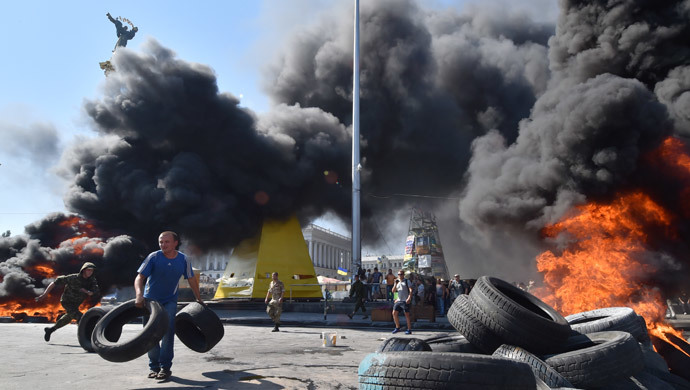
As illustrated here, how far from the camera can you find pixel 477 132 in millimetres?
27016

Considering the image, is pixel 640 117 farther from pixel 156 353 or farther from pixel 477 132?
pixel 156 353

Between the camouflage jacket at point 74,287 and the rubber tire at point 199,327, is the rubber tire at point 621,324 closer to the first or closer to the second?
the rubber tire at point 199,327

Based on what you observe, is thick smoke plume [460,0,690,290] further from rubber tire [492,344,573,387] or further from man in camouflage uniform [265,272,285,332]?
rubber tire [492,344,573,387]

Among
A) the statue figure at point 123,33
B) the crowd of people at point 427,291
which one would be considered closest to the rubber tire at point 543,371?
the crowd of people at point 427,291

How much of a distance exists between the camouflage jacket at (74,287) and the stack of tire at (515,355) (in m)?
6.91

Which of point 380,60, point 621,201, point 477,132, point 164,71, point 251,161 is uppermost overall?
point 380,60

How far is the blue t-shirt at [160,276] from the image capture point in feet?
16.2

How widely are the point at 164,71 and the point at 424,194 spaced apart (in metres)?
18.5

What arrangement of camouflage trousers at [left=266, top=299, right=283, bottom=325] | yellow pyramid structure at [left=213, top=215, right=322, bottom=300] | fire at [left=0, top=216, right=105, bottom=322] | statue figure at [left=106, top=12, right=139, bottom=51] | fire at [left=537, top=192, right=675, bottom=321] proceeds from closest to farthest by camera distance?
camouflage trousers at [left=266, top=299, right=283, bottom=325]
fire at [left=537, top=192, right=675, bottom=321]
fire at [left=0, top=216, right=105, bottom=322]
yellow pyramid structure at [left=213, top=215, right=322, bottom=300]
statue figure at [left=106, top=12, right=139, bottom=51]

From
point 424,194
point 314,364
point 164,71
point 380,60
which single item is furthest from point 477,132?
point 314,364

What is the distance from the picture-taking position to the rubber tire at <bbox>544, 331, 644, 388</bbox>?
4352 mm

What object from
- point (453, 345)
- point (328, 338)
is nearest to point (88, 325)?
point (328, 338)

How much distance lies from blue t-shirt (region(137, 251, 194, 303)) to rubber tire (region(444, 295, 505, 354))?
369 centimetres

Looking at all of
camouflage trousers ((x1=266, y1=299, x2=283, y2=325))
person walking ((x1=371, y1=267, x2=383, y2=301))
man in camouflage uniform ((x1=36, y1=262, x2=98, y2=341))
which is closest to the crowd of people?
person walking ((x1=371, y1=267, x2=383, y2=301))
